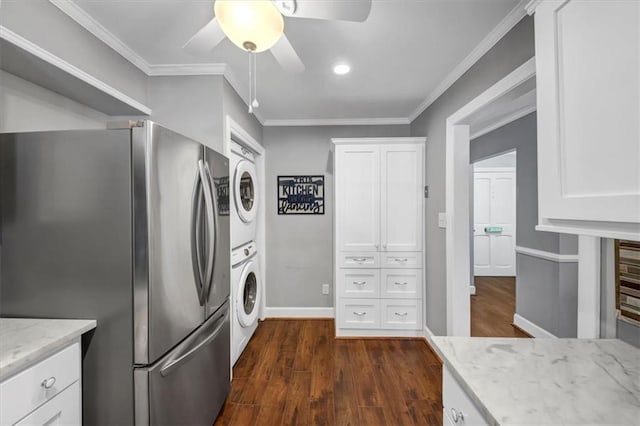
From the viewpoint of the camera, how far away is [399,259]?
9.53 feet

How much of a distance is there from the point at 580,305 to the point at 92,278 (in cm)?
216

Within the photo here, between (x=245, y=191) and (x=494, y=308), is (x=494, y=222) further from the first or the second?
(x=245, y=191)

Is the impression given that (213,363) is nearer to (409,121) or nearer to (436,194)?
(436,194)

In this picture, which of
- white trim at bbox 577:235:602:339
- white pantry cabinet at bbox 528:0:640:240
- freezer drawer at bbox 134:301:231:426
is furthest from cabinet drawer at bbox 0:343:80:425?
white trim at bbox 577:235:602:339

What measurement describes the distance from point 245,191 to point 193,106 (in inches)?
34.8

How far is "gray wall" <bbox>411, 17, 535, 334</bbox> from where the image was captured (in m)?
1.69

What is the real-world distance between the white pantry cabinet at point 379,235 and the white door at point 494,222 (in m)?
3.46

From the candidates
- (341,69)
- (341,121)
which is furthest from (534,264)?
(341,69)

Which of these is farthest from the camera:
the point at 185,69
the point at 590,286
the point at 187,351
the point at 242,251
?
the point at 242,251

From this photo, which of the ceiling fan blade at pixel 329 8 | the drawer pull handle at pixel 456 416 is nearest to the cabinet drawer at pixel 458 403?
the drawer pull handle at pixel 456 416

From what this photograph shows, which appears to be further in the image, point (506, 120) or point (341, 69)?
point (506, 120)

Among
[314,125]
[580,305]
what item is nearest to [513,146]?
[314,125]

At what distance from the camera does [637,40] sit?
0.67m

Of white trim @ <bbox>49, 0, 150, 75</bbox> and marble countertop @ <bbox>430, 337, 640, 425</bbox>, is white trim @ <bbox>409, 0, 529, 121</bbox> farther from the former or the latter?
white trim @ <bbox>49, 0, 150, 75</bbox>
